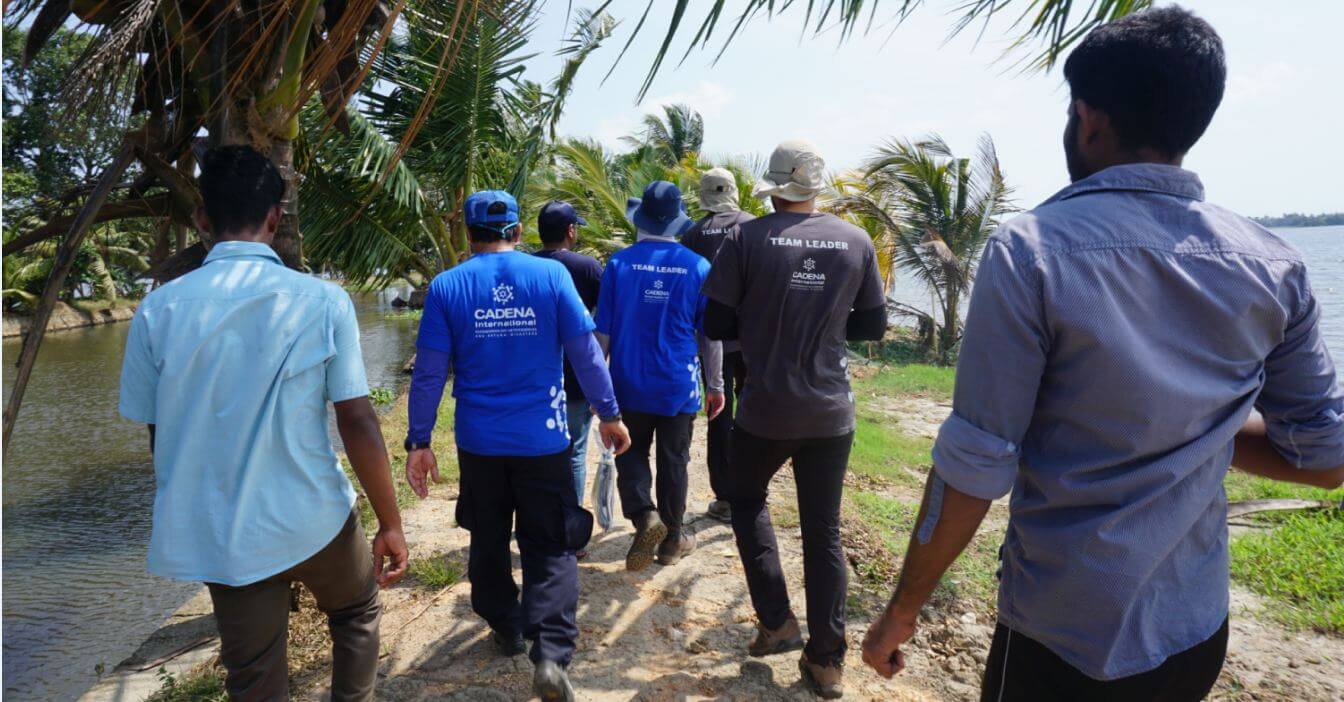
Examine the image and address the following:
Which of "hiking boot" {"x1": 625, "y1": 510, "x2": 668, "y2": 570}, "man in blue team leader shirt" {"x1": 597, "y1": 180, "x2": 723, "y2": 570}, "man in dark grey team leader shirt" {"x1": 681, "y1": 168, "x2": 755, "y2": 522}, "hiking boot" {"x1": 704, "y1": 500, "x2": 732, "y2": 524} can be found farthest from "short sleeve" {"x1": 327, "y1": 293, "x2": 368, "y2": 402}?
"hiking boot" {"x1": 704, "y1": 500, "x2": 732, "y2": 524}

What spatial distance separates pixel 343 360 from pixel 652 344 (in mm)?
1852

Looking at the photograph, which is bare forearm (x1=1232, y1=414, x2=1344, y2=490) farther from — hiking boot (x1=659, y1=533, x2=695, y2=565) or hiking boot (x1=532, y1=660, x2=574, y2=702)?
hiking boot (x1=659, y1=533, x2=695, y2=565)

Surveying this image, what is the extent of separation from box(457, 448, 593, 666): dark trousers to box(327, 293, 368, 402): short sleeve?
93 centimetres

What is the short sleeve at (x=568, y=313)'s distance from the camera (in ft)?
10.3

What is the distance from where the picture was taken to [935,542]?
1542mm

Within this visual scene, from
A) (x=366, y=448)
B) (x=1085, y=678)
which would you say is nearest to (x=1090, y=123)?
(x=1085, y=678)

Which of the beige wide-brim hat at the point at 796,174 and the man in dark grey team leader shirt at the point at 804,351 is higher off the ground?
the beige wide-brim hat at the point at 796,174

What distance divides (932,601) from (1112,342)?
9.35ft

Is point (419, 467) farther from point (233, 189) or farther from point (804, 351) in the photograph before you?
point (804, 351)

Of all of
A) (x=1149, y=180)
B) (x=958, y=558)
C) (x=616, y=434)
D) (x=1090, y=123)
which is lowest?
(x=958, y=558)

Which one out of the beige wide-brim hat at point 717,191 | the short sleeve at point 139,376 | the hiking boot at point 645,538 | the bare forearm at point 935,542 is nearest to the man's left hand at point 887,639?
the bare forearm at point 935,542

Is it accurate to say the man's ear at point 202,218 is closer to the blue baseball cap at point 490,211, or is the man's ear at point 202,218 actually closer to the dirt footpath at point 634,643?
the blue baseball cap at point 490,211

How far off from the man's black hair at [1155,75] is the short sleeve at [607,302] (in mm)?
2718

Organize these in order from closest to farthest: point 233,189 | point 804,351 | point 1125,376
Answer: point 1125,376, point 233,189, point 804,351
